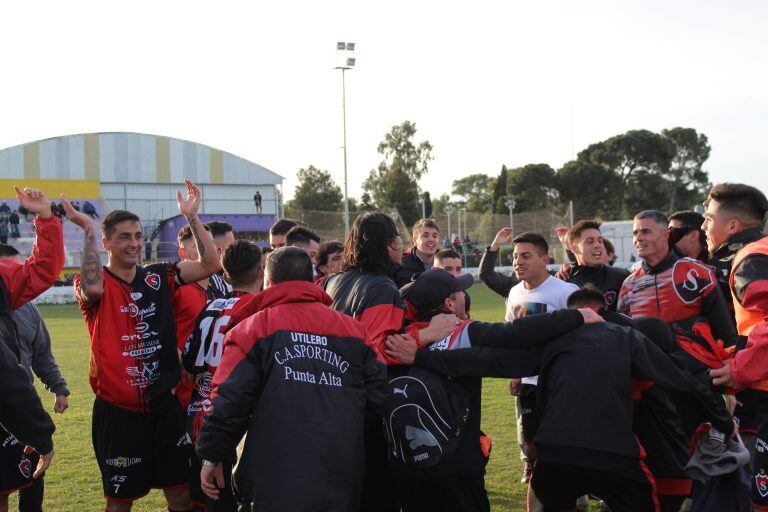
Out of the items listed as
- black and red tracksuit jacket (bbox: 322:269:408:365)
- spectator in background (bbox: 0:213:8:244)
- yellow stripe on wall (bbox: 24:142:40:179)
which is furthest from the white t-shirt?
yellow stripe on wall (bbox: 24:142:40:179)

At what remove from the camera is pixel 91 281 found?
5117 millimetres

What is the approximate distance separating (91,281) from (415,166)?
65.5 meters

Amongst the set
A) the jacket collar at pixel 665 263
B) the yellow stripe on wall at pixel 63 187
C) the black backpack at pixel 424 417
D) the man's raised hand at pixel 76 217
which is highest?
the yellow stripe on wall at pixel 63 187

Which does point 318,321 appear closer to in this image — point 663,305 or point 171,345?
point 171,345

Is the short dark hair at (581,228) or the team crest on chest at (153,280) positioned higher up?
the short dark hair at (581,228)

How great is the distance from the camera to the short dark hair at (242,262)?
4598 millimetres

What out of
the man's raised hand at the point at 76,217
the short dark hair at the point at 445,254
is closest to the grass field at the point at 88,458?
the short dark hair at the point at 445,254

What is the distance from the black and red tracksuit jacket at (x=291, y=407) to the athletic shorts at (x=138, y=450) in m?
1.73

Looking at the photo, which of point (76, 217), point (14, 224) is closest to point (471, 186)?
point (14, 224)

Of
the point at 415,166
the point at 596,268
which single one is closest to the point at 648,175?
the point at 415,166

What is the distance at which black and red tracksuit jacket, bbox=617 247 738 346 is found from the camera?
5340mm

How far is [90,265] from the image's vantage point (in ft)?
16.7

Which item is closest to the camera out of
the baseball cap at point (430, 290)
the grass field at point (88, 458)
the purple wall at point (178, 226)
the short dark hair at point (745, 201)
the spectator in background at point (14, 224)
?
the baseball cap at point (430, 290)

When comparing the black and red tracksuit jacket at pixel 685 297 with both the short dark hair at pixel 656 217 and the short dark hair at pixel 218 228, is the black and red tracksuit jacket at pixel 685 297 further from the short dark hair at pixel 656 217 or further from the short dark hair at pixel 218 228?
the short dark hair at pixel 218 228
